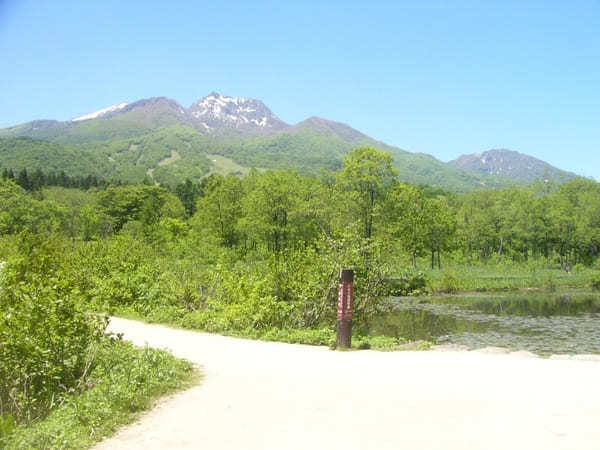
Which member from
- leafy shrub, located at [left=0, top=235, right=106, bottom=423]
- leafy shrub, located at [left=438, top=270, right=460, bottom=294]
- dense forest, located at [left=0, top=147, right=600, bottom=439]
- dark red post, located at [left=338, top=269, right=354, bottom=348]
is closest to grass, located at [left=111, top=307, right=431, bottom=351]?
dense forest, located at [left=0, top=147, right=600, bottom=439]

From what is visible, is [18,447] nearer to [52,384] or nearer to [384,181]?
[52,384]

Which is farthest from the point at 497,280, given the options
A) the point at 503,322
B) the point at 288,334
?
the point at 288,334

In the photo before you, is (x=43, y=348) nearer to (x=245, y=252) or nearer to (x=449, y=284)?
(x=449, y=284)

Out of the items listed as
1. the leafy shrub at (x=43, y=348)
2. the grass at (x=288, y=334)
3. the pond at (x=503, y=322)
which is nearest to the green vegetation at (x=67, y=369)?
the leafy shrub at (x=43, y=348)

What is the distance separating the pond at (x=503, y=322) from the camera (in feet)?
58.7

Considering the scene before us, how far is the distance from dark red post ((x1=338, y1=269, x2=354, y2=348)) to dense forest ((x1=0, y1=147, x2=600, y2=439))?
4.11 feet

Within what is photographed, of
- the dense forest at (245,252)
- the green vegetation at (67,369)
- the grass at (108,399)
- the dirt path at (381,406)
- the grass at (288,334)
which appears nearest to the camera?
the dirt path at (381,406)

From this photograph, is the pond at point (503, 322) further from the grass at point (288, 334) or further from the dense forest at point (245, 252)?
the grass at point (288, 334)

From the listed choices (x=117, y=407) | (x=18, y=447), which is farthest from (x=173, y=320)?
(x=18, y=447)

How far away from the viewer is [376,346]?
12.0 m

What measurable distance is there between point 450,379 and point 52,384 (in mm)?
6464

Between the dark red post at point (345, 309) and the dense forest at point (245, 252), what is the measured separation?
1.25m

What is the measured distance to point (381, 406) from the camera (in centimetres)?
665

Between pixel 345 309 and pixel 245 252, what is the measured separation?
47196mm
